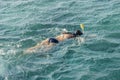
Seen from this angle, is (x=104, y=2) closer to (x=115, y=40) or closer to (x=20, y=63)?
(x=115, y=40)

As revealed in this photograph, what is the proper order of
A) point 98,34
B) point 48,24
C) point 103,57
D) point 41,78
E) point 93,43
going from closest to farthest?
point 41,78
point 103,57
point 93,43
point 98,34
point 48,24

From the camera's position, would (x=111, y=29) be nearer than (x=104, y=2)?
Yes

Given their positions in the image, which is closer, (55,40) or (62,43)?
(55,40)

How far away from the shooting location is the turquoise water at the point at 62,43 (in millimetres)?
10484

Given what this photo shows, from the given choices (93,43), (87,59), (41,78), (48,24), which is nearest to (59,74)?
(41,78)

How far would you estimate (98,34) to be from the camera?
1301 centimetres

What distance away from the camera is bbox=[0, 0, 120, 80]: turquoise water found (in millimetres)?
10484

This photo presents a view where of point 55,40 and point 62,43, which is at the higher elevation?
point 55,40

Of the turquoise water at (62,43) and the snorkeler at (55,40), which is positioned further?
the snorkeler at (55,40)

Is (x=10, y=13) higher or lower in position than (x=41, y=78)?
higher

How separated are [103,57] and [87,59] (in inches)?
23.6

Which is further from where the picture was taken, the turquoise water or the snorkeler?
the snorkeler

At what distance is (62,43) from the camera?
12.5 m

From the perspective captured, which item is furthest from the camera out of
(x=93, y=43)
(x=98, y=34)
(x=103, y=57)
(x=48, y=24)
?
(x=48, y=24)
